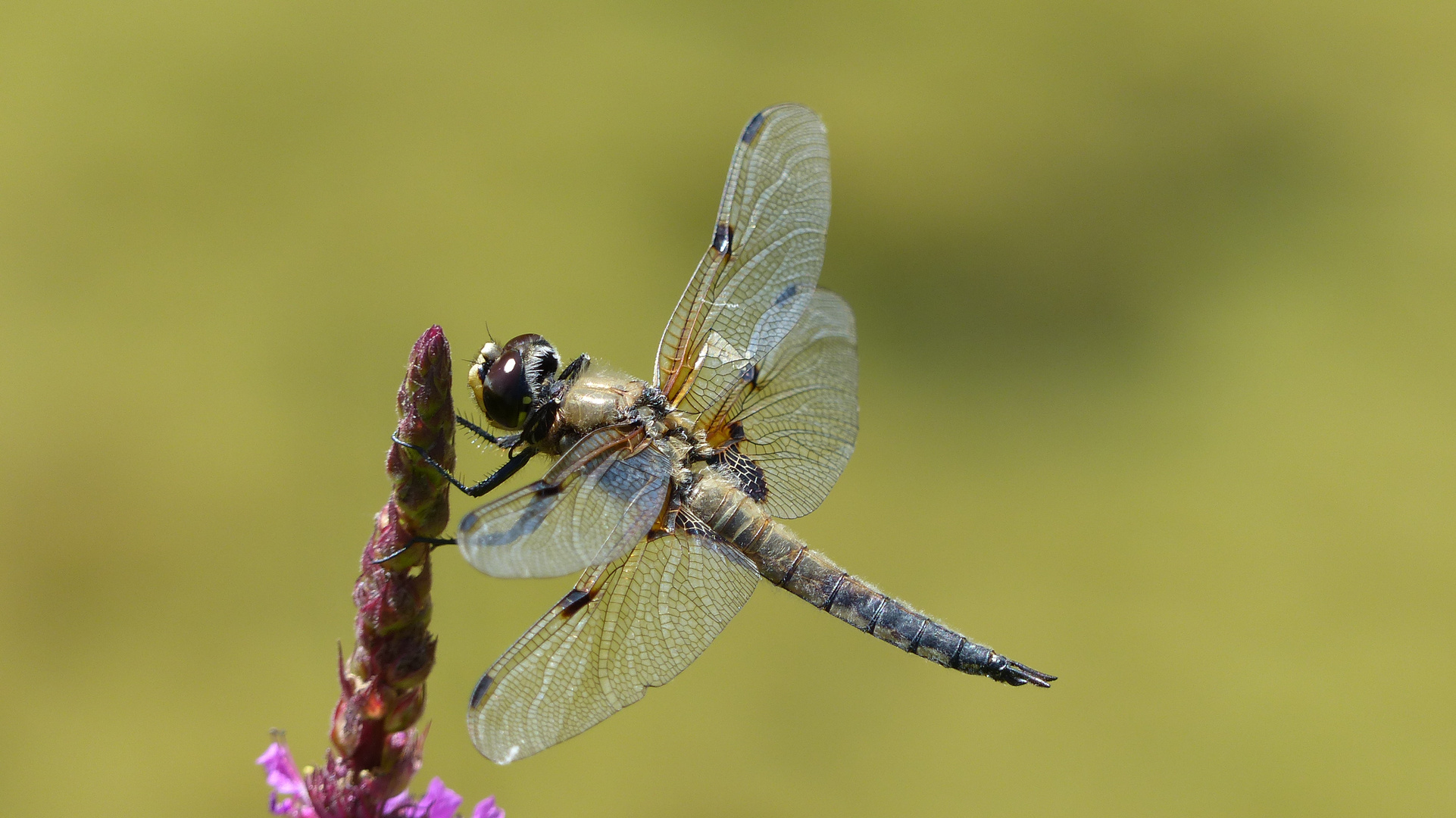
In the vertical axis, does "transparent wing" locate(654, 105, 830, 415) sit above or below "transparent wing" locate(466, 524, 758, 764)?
above

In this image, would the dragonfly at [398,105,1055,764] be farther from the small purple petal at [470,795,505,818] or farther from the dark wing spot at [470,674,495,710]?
the small purple petal at [470,795,505,818]

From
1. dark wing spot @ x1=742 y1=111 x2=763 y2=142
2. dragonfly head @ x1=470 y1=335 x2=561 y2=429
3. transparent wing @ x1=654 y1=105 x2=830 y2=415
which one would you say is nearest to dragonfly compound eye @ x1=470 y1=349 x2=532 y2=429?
dragonfly head @ x1=470 y1=335 x2=561 y2=429

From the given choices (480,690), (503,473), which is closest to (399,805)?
(480,690)

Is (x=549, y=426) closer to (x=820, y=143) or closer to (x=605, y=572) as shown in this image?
(x=605, y=572)

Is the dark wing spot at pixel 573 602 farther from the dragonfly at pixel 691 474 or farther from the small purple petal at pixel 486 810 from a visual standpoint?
the small purple petal at pixel 486 810

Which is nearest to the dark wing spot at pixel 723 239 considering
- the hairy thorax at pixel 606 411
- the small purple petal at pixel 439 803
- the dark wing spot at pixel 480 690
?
the hairy thorax at pixel 606 411

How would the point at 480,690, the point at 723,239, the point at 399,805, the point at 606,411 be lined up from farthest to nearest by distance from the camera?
the point at 723,239 → the point at 606,411 → the point at 480,690 → the point at 399,805

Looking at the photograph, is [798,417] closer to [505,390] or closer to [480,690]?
[505,390]
